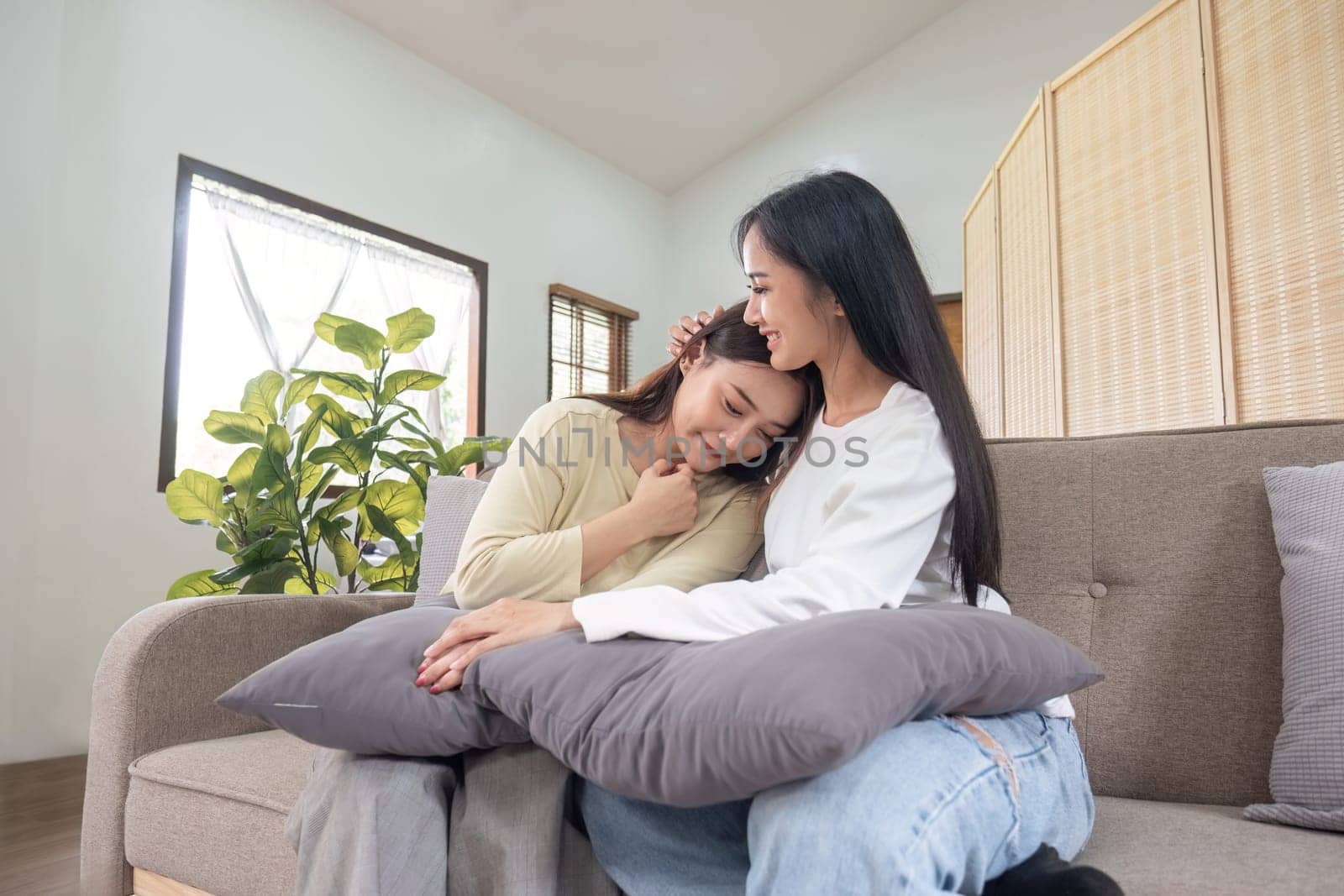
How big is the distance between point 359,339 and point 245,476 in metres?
0.49

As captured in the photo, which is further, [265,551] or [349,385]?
[349,385]

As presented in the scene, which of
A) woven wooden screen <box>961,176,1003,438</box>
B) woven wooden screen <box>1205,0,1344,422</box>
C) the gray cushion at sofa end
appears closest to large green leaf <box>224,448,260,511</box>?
the gray cushion at sofa end

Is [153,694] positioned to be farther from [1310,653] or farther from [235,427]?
[1310,653]

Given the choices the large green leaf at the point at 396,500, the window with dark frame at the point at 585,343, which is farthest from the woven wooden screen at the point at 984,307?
the large green leaf at the point at 396,500

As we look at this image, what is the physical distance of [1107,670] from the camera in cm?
118

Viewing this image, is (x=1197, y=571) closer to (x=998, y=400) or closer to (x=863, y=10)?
(x=998, y=400)

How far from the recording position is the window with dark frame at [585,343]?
17.6 feet

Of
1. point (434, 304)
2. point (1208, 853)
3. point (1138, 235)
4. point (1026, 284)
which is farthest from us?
point (434, 304)

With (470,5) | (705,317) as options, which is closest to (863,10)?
(470,5)

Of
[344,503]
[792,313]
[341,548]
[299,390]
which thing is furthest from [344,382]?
[792,313]

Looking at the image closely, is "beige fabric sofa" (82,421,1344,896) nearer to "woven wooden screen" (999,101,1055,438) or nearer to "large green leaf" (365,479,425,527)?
"large green leaf" (365,479,425,527)

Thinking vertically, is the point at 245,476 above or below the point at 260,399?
below

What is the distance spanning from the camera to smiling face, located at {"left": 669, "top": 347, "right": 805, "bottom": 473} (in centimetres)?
124

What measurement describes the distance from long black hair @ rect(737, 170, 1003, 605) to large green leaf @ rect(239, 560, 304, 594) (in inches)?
65.5
